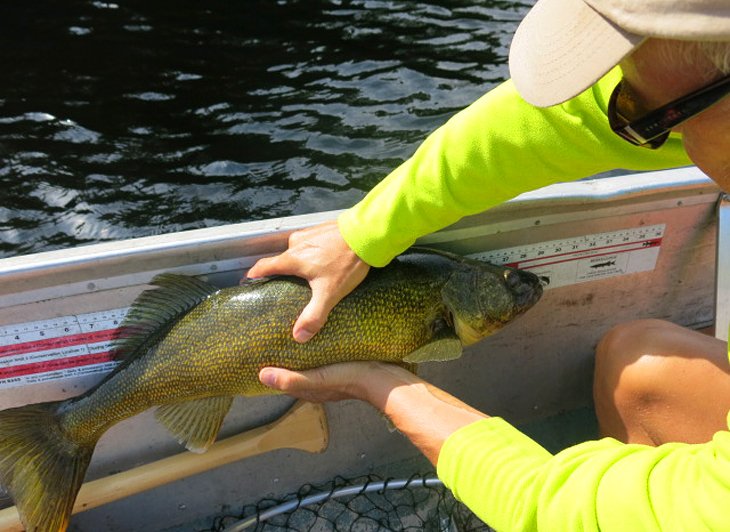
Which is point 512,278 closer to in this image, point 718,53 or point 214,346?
point 214,346

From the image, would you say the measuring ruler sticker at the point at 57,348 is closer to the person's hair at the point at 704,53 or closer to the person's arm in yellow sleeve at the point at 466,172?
the person's arm in yellow sleeve at the point at 466,172

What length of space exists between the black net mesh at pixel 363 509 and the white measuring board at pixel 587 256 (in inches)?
39.8

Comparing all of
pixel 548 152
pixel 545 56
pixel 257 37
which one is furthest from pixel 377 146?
pixel 545 56

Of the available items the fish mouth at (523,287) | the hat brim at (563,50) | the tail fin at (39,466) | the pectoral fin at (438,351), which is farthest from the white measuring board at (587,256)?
the tail fin at (39,466)

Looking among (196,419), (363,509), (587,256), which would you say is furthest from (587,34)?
(363,509)

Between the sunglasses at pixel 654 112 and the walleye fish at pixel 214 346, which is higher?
the sunglasses at pixel 654 112

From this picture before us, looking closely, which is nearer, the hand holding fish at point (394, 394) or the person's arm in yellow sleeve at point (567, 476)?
the person's arm in yellow sleeve at point (567, 476)

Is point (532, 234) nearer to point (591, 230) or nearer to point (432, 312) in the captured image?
point (591, 230)

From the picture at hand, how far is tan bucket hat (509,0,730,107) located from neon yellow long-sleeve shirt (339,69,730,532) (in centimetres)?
48

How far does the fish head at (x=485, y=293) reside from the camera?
99.3 inches

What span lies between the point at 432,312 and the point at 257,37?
20.1 feet

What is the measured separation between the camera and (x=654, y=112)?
1.37m

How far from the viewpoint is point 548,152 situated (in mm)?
2035

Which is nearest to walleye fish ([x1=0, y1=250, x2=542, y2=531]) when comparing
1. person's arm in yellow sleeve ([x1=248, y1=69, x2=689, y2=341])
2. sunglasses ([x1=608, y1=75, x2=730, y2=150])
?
person's arm in yellow sleeve ([x1=248, y1=69, x2=689, y2=341])
